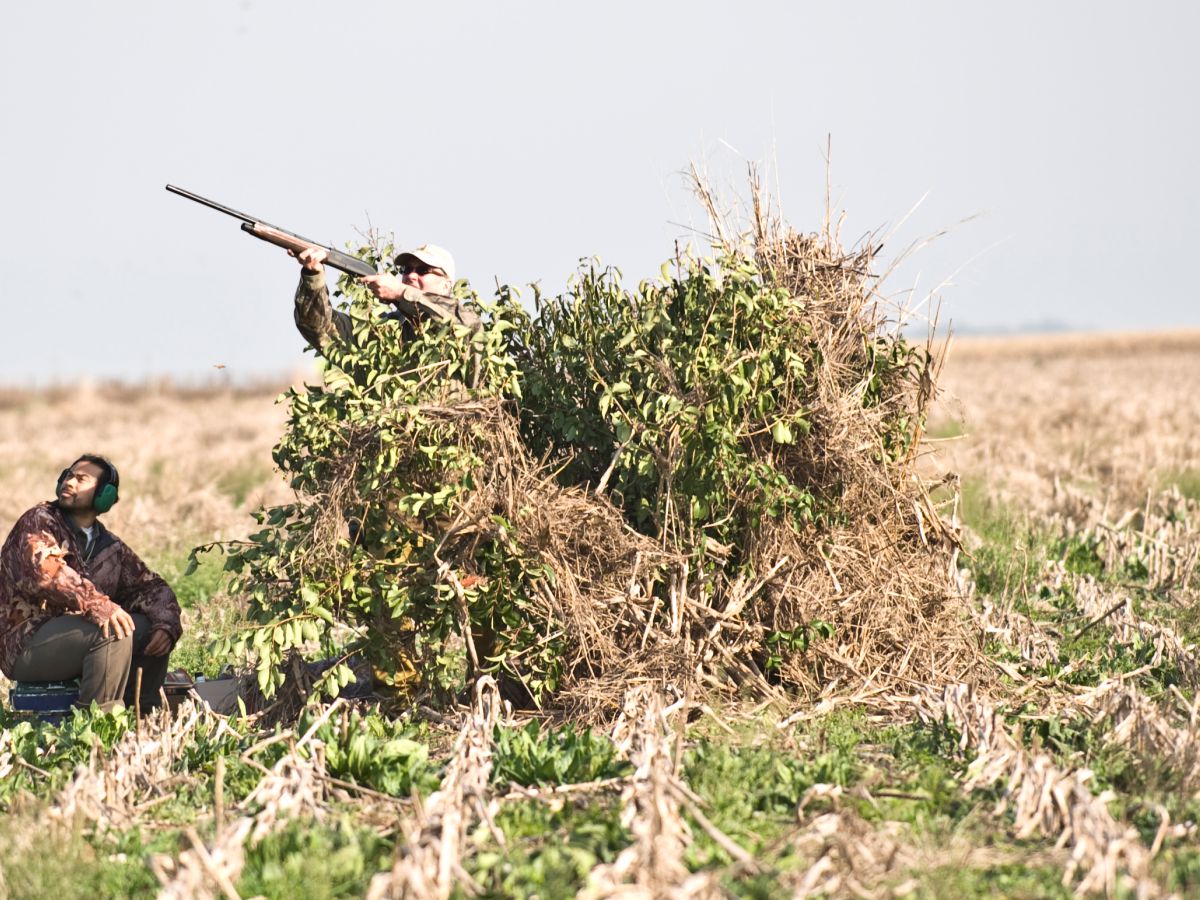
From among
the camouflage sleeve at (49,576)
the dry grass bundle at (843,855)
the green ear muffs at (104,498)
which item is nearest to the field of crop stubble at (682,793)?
the dry grass bundle at (843,855)

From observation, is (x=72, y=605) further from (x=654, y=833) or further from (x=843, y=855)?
(x=843, y=855)

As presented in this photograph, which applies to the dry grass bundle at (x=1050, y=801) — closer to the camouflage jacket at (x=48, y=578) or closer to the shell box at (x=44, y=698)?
the camouflage jacket at (x=48, y=578)

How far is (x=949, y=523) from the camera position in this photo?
7027mm

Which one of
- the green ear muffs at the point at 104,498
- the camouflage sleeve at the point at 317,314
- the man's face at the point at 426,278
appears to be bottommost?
the green ear muffs at the point at 104,498

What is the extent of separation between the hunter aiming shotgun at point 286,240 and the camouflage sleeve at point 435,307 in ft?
0.65

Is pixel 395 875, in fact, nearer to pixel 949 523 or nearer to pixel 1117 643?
pixel 949 523

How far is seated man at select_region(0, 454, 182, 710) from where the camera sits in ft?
20.2

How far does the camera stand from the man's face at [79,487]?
630cm

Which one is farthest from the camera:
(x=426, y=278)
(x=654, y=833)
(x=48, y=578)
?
(x=426, y=278)

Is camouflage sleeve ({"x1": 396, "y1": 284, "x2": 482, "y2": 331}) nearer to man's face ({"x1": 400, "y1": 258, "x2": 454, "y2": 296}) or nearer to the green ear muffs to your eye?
man's face ({"x1": 400, "y1": 258, "x2": 454, "y2": 296})

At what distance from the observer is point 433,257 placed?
6.77 m

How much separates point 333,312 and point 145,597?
1615mm

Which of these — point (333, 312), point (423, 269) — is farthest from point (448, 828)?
point (423, 269)

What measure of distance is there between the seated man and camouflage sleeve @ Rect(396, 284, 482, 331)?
1.57 metres
